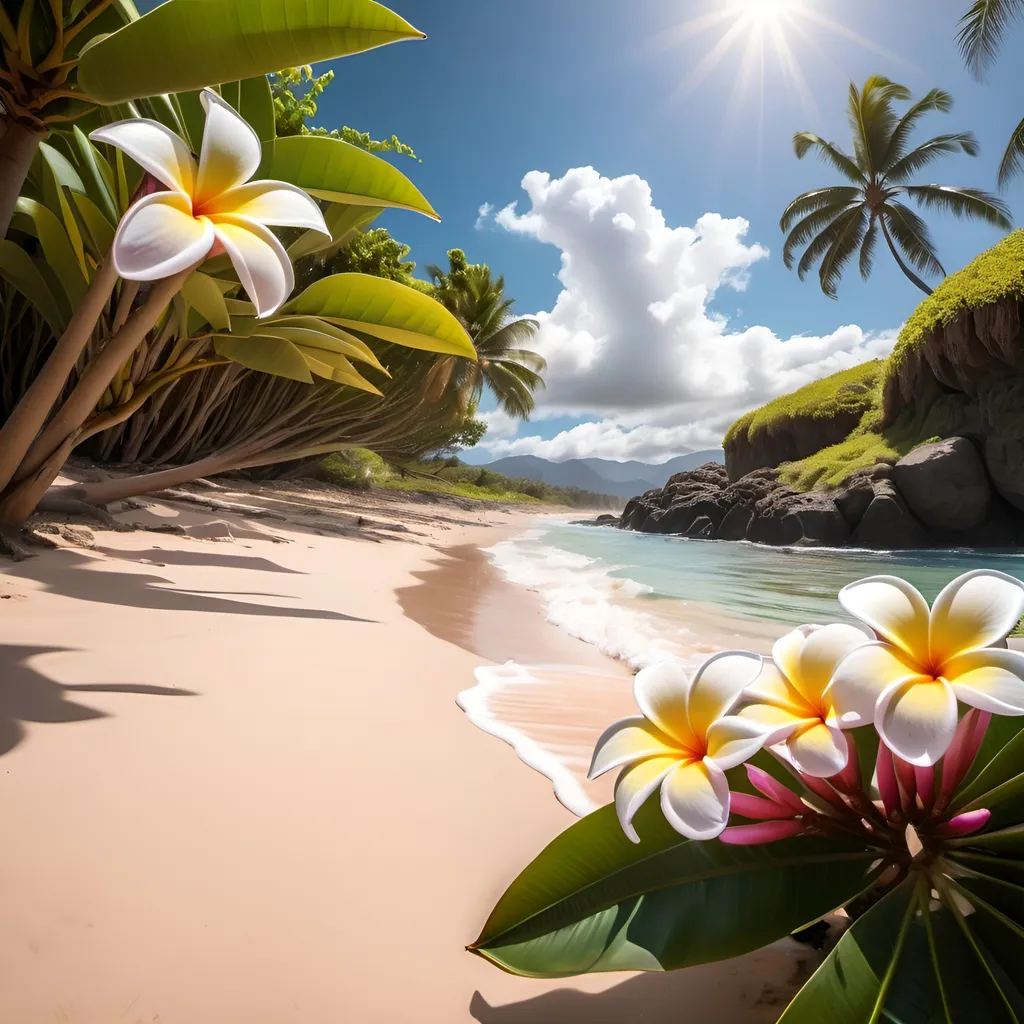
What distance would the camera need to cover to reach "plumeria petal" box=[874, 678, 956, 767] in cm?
43

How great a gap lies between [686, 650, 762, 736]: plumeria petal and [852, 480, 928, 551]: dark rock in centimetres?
1596

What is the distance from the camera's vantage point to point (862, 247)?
21.7 meters

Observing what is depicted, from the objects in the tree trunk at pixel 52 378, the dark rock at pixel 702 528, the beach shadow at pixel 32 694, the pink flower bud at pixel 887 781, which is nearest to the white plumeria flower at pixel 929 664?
the pink flower bud at pixel 887 781

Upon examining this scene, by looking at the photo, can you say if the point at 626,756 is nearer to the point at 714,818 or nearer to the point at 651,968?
the point at 714,818

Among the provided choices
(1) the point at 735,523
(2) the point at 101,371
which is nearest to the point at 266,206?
(2) the point at 101,371

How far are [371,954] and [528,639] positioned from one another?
246 centimetres

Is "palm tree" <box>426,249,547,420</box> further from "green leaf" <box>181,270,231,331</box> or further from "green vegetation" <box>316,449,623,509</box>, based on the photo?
"green leaf" <box>181,270,231,331</box>

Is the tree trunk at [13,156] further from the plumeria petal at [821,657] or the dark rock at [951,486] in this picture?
the dark rock at [951,486]

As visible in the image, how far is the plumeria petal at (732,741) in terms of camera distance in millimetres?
465

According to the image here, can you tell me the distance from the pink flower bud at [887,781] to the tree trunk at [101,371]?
1.89 metres

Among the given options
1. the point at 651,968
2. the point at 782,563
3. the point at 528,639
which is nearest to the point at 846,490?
the point at 782,563

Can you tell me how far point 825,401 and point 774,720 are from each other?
24981 mm

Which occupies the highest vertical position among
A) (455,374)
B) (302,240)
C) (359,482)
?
(455,374)

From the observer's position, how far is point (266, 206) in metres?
0.62
